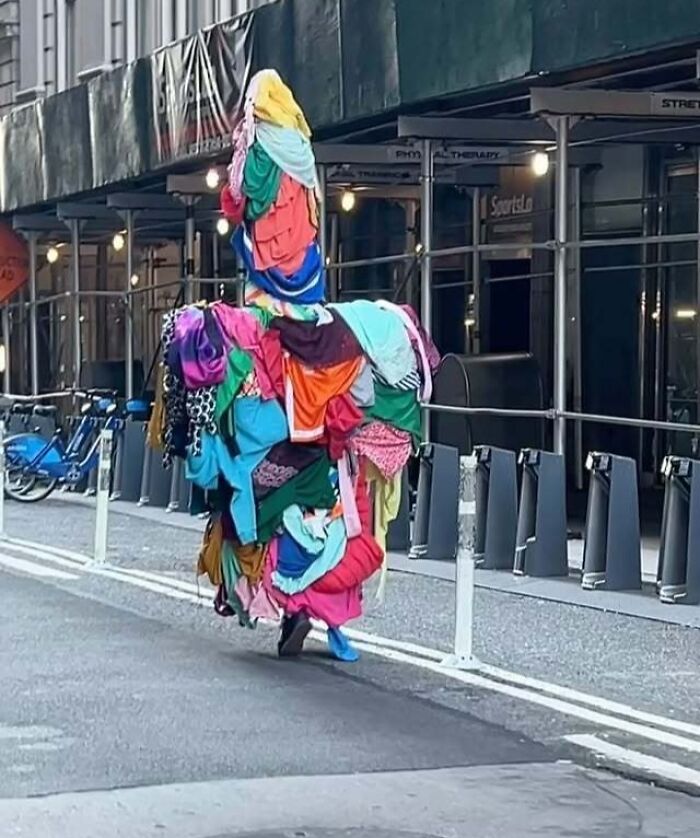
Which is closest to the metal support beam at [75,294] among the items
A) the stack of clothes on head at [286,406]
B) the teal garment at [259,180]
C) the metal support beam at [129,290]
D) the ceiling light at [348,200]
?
the metal support beam at [129,290]

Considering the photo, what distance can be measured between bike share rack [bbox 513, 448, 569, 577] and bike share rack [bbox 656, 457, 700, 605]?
4.33 ft

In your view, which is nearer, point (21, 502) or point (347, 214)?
point (21, 502)

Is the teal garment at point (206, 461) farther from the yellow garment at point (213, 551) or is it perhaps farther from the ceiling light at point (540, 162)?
the ceiling light at point (540, 162)

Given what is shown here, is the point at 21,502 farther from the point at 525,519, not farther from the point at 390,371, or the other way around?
the point at 390,371

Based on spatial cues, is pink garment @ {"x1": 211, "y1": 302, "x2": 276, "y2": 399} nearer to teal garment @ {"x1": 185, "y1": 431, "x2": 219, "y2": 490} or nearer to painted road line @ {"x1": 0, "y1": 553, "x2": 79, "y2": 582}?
teal garment @ {"x1": 185, "y1": 431, "x2": 219, "y2": 490}

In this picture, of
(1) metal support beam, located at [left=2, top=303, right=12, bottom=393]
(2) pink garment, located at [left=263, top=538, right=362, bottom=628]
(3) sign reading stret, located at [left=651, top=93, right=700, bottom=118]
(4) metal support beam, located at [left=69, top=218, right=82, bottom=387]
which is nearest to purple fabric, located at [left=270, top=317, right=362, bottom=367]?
(2) pink garment, located at [left=263, top=538, right=362, bottom=628]

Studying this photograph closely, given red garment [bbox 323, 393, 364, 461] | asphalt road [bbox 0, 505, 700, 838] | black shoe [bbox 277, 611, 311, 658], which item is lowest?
asphalt road [bbox 0, 505, 700, 838]

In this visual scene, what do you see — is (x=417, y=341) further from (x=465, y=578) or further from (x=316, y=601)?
(x=316, y=601)

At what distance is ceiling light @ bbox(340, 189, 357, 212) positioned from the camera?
22.3m

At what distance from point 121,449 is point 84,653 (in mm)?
11010

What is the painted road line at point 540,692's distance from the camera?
8.61 meters

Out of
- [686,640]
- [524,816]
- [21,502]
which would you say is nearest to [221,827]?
[524,816]

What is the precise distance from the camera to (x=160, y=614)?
12.2 m

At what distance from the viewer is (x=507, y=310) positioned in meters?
22.5
